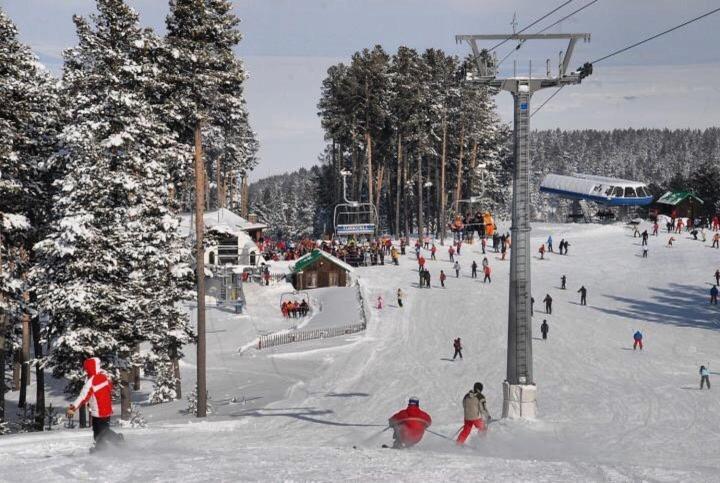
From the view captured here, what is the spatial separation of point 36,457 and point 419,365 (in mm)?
22179

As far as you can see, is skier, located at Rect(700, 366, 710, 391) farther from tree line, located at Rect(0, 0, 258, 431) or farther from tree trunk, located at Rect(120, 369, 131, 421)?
tree trunk, located at Rect(120, 369, 131, 421)

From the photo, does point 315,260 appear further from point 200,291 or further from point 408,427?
point 408,427

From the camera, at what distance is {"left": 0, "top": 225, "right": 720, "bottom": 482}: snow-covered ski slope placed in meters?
10.1

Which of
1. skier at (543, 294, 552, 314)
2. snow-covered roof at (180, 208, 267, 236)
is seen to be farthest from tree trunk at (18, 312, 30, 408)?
skier at (543, 294, 552, 314)

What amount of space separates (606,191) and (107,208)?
193ft

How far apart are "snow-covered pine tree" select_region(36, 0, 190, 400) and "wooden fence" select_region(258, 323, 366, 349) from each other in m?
16.1

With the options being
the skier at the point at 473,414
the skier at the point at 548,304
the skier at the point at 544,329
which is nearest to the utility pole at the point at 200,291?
the skier at the point at 473,414

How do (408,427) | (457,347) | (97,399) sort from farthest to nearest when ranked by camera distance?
(457,347) < (408,427) < (97,399)

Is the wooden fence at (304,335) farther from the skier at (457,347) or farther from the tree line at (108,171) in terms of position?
the tree line at (108,171)

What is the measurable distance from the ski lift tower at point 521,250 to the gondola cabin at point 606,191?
57.0 metres

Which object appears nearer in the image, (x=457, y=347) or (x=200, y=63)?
(x=200, y=63)

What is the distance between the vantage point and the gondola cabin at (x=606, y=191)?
71562mm

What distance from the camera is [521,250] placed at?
16.7 meters

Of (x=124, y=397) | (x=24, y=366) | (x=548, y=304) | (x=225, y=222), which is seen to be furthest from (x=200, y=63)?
(x=225, y=222)
